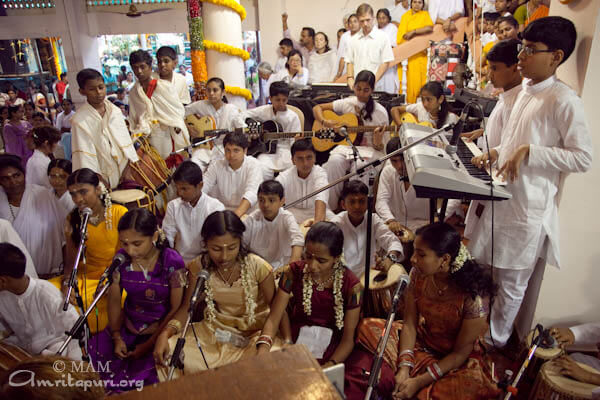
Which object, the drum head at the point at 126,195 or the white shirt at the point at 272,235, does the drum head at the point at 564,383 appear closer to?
the white shirt at the point at 272,235

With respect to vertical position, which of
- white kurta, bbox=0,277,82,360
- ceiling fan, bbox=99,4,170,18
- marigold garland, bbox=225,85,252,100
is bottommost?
white kurta, bbox=0,277,82,360

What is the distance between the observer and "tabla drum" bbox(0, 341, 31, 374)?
218cm

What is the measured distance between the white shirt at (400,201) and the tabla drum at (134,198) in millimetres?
2070

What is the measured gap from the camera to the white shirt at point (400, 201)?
11.9ft

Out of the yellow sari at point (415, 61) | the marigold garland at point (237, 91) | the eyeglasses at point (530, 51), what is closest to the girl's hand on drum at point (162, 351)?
the eyeglasses at point (530, 51)

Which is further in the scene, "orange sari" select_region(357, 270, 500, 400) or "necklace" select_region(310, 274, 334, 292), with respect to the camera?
"necklace" select_region(310, 274, 334, 292)

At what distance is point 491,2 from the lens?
5.99 metres

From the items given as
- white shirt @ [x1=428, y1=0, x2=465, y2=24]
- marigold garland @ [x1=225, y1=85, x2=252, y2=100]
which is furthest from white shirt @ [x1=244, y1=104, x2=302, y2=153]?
white shirt @ [x1=428, y1=0, x2=465, y2=24]

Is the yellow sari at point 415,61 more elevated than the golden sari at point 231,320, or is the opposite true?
the yellow sari at point 415,61

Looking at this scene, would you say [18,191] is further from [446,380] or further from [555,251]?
[555,251]

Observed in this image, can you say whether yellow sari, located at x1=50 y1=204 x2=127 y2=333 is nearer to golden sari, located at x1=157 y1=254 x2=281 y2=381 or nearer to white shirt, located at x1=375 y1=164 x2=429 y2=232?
golden sari, located at x1=157 y1=254 x2=281 y2=381

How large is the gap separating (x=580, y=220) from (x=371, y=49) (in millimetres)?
5320

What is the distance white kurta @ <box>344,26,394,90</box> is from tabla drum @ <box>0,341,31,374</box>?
6.30m

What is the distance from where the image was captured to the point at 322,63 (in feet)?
27.4
